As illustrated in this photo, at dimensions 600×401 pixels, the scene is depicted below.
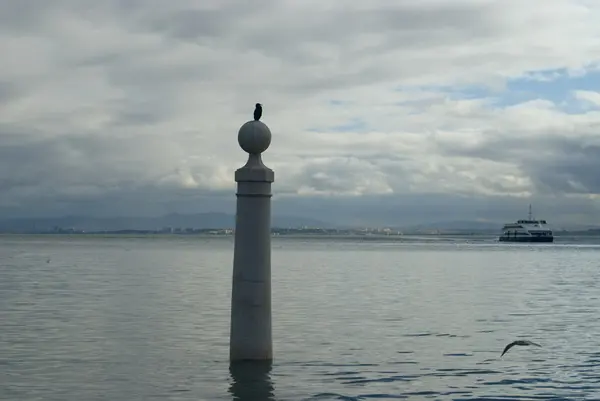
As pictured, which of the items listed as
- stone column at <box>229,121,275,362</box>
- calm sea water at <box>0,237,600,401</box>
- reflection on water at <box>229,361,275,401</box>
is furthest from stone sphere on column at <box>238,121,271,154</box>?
calm sea water at <box>0,237,600,401</box>

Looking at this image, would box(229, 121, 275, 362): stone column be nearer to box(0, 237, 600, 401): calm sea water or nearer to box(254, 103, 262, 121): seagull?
box(254, 103, 262, 121): seagull

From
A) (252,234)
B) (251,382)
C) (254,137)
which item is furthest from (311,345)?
(254,137)

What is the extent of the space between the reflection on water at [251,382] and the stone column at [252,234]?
156cm

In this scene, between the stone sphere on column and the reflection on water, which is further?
the reflection on water

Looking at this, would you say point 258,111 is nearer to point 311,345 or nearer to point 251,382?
point 251,382

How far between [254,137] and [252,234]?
1.77 meters

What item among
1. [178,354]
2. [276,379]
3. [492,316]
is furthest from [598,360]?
[492,316]

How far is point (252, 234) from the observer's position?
1780 centimetres

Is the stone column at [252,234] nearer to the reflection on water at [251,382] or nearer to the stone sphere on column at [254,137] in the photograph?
the stone sphere on column at [254,137]

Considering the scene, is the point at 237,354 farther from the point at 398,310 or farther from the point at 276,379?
the point at 398,310

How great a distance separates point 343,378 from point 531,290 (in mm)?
36320

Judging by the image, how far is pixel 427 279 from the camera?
69.3 m

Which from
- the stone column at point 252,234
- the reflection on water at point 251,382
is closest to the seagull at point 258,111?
the stone column at point 252,234

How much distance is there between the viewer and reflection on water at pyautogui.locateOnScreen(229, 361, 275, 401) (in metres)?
19.5
